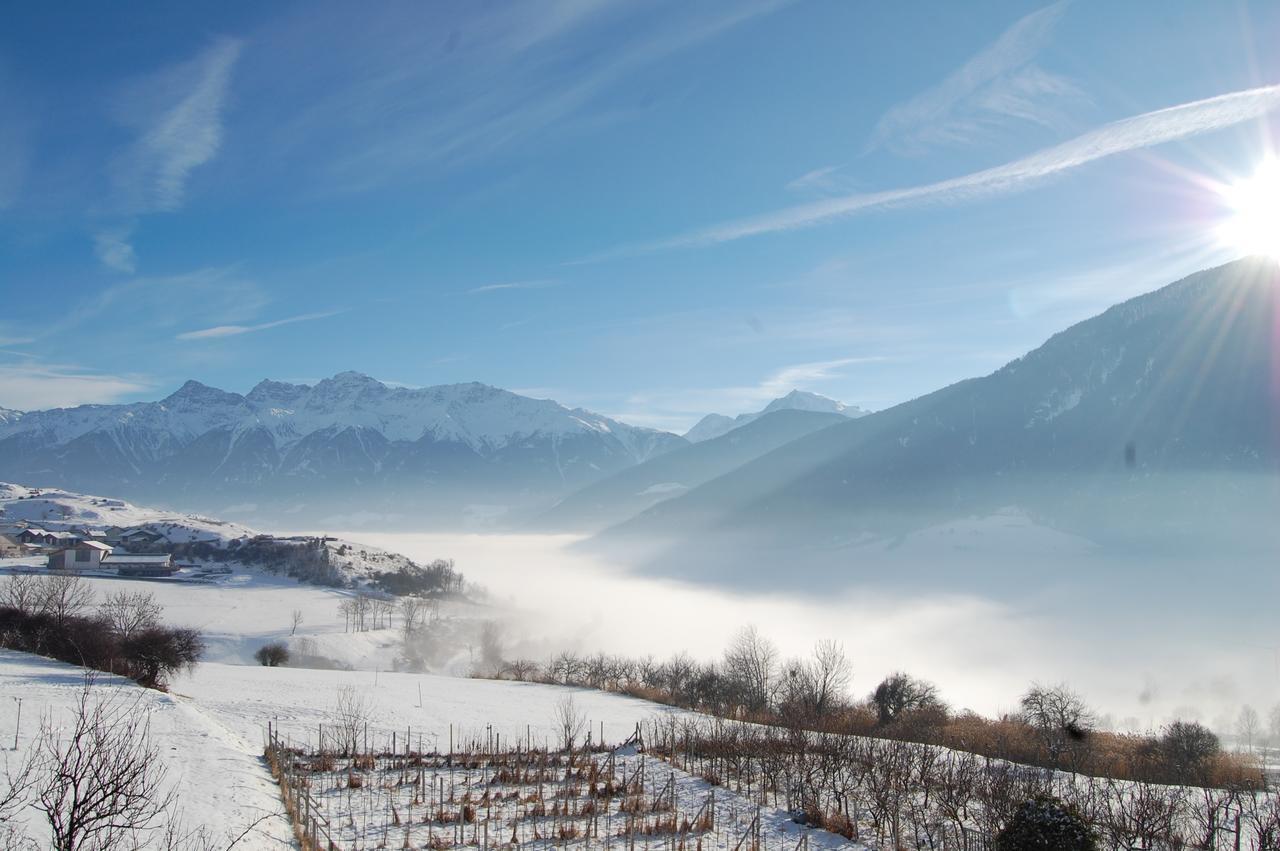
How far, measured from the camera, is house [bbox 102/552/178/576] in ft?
513

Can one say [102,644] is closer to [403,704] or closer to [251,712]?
[251,712]

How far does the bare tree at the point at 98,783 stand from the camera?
1003cm

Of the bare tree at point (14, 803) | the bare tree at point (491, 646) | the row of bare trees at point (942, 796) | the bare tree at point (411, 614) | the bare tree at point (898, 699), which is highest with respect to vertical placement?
the bare tree at point (14, 803)

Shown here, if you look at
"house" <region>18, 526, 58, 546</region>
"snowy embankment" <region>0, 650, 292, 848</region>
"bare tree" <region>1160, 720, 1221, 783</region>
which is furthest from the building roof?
"bare tree" <region>1160, 720, 1221, 783</region>

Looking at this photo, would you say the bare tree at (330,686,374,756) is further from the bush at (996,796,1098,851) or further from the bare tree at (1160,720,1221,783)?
the bare tree at (1160,720,1221,783)

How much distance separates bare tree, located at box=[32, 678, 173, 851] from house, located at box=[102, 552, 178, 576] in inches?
6000

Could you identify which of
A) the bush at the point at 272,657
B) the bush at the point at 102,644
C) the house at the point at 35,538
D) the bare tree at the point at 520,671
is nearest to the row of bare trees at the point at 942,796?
the bush at the point at 102,644

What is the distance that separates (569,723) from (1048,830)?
1046 inches

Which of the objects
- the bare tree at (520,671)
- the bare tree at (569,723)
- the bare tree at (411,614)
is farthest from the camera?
the bare tree at (411,614)

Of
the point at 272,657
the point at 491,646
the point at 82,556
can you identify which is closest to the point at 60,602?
the point at 272,657

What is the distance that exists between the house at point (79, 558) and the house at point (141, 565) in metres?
2.76

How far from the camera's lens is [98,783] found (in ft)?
49.0

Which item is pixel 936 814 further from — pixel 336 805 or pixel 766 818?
pixel 336 805

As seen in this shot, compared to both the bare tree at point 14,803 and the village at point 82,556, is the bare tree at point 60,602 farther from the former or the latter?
the bare tree at point 14,803
